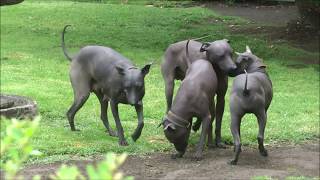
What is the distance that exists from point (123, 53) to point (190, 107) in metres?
8.26

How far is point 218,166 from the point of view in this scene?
6.78 m

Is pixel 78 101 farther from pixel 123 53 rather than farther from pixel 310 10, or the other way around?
pixel 310 10

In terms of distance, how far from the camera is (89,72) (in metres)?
7.72

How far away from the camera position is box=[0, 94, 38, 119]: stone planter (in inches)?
304

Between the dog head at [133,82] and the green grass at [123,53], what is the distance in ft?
2.25

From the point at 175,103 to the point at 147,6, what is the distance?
17.5 meters

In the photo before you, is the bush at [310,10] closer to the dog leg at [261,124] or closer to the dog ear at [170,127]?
the dog leg at [261,124]

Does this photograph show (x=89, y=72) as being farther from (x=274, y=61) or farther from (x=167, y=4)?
(x=167, y=4)

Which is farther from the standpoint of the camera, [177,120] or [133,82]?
[133,82]

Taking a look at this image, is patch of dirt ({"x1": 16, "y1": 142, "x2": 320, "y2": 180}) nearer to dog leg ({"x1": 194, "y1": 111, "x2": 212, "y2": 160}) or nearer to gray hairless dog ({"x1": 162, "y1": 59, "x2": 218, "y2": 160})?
dog leg ({"x1": 194, "y1": 111, "x2": 212, "y2": 160})

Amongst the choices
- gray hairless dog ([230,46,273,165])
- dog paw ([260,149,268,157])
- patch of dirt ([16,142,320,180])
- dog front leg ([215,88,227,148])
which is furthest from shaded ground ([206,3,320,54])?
gray hairless dog ([230,46,273,165])

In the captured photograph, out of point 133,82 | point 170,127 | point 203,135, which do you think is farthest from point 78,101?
point 203,135

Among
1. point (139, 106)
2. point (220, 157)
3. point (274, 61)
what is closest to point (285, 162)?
point (220, 157)

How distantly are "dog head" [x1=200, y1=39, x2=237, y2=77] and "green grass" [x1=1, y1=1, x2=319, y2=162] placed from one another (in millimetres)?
1120
